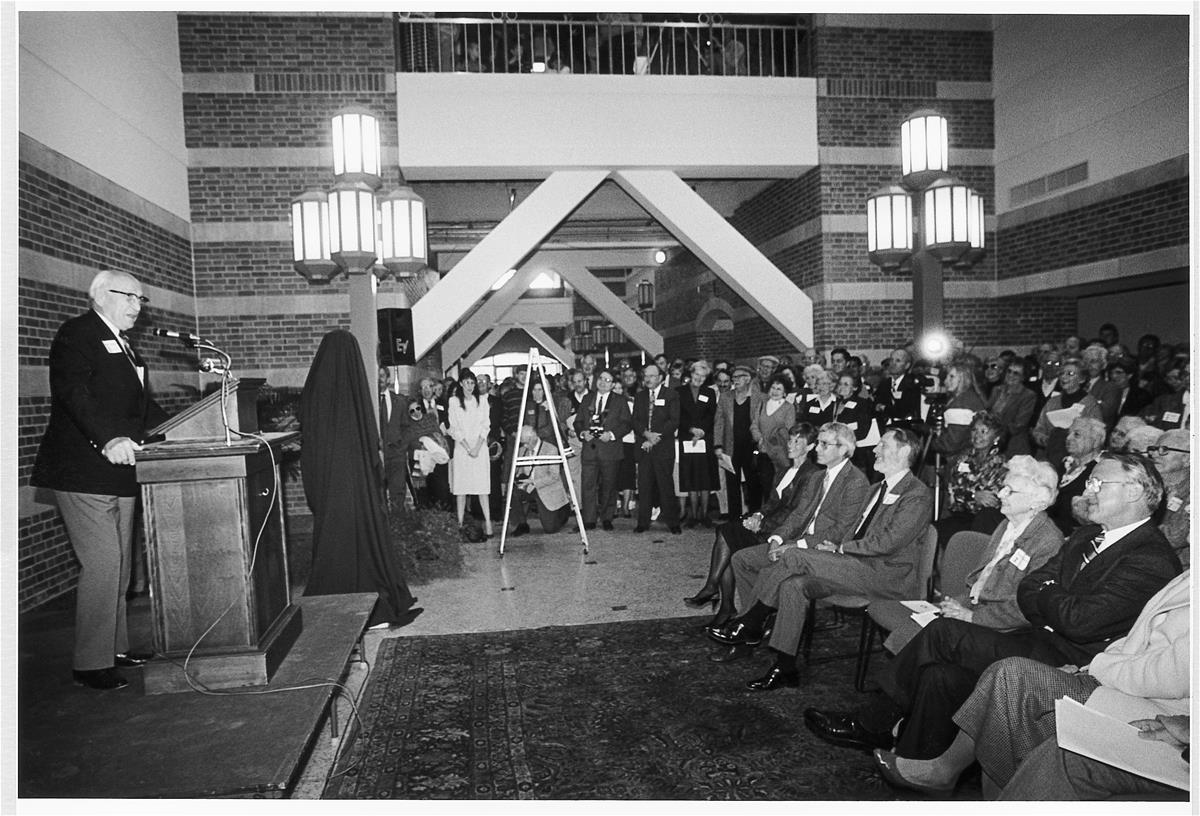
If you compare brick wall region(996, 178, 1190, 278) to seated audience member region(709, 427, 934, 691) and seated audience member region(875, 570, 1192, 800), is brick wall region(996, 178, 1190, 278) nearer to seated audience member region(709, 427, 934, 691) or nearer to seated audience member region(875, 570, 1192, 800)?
seated audience member region(709, 427, 934, 691)

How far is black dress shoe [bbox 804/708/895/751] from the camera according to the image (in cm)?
300

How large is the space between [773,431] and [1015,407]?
1.98 meters

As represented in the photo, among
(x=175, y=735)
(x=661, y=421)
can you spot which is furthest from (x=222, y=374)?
(x=661, y=421)

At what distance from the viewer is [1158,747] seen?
2.03 metres

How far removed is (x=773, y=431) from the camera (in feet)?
23.5

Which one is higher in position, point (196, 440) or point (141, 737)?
point (196, 440)

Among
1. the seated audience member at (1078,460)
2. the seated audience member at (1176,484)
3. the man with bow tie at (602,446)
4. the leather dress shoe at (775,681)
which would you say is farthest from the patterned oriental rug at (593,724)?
the man with bow tie at (602,446)

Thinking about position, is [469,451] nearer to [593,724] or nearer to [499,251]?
[499,251]

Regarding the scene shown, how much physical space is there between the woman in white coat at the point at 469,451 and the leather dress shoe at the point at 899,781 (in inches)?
198

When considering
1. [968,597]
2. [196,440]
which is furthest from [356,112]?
[968,597]

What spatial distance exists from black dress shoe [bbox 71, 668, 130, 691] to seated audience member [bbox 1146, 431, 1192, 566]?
13.9ft

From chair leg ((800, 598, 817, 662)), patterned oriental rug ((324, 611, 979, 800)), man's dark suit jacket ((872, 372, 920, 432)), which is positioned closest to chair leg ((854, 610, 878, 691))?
patterned oriental rug ((324, 611, 979, 800))
